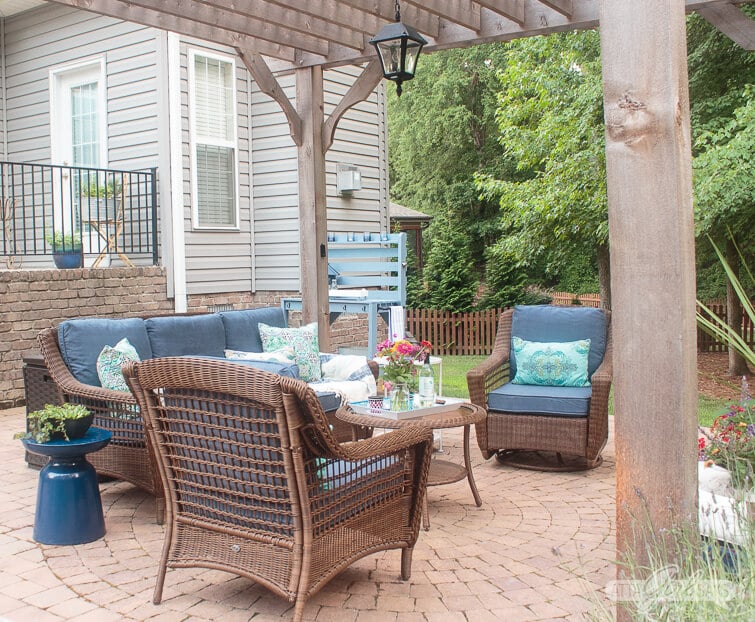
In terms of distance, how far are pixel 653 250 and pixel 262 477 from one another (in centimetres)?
156

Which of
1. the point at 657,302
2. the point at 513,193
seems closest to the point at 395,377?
the point at 657,302

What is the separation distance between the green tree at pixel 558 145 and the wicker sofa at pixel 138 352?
7.07 m

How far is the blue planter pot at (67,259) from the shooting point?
7.86m

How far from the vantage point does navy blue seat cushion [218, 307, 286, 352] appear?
575 cm

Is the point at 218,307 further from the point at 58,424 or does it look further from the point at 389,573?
the point at 389,573

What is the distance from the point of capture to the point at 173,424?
302 cm

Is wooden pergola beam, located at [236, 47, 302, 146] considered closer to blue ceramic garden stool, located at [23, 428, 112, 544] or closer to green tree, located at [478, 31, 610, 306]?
blue ceramic garden stool, located at [23, 428, 112, 544]

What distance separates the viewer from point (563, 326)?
5.56 m

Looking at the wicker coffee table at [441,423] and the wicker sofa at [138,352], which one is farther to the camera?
the wicker sofa at [138,352]

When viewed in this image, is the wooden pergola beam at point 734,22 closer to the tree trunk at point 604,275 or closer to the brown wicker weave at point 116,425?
the brown wicker weave at point 116,425

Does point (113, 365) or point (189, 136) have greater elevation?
point (189, 136)

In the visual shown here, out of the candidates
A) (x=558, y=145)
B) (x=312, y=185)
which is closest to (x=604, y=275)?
(x=558, y=145)

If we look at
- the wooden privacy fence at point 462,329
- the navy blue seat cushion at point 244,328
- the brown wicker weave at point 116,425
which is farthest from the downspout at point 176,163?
the wooden privacy fence at point 462,329

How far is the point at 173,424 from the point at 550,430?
2.66 metres
